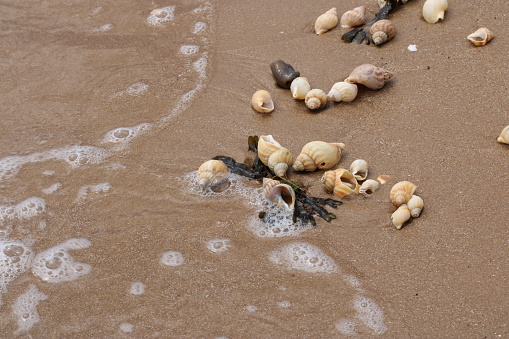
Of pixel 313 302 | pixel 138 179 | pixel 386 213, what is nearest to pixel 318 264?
pixel 313 302

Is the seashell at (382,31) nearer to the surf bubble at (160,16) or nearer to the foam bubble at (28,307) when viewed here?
the surf bubble at (160,16)

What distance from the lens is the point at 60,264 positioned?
3.18 metres

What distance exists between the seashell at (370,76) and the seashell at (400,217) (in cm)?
135

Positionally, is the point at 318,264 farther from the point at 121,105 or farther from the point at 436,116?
the point at 121,105

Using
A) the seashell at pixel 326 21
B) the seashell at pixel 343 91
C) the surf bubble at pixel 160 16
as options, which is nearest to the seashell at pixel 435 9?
the seashell at pixel 326 21

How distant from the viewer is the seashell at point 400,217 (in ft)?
10.3

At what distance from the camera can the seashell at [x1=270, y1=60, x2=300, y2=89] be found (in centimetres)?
434

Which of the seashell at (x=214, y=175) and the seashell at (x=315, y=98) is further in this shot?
the seashell at (x=315, y=98)

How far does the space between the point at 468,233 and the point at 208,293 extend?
1.61m

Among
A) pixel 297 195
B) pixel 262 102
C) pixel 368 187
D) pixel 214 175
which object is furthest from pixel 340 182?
pixel 262 102

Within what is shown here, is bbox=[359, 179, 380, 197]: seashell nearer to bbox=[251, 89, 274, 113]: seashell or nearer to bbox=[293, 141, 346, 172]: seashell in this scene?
bbox=[293, 141, 346, 172]: seashell

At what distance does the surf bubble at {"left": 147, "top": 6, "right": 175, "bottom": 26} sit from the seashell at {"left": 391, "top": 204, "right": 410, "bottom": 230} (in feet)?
11.5

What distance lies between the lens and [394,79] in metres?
4.26

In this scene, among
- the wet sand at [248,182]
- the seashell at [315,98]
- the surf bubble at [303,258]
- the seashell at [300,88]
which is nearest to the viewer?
the wet sand at [248,182]
